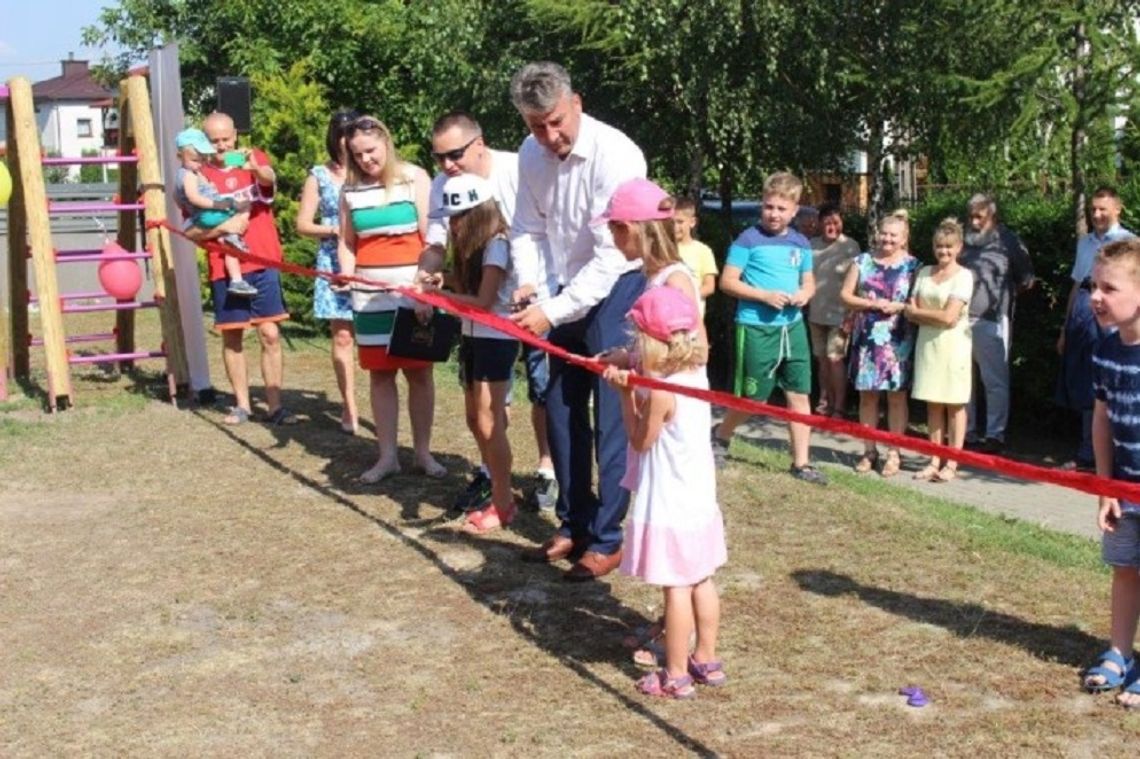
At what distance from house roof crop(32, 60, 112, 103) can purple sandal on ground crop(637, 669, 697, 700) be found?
8556cm

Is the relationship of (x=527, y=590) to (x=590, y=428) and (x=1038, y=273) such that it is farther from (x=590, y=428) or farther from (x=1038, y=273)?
(x=1038, y=273)

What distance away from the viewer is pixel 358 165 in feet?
26.3

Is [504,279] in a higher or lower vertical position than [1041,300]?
higher

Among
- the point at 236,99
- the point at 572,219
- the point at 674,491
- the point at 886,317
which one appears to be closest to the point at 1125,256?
the point at 674,491

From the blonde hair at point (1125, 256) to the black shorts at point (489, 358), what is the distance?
9.48 feet

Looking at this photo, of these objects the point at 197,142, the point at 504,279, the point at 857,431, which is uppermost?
the point at 197,142

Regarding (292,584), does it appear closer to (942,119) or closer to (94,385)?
(94,385)

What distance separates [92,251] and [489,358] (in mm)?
6104

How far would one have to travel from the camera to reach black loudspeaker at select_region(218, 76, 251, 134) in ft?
47.2

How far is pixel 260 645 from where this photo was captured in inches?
228

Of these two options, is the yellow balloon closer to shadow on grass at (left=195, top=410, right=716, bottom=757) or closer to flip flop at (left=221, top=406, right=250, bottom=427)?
flip flop at (left=221, top=406, right=250, bottom=427)

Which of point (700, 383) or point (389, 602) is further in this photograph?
point (389, 602)

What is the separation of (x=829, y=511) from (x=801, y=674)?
243 centimetres

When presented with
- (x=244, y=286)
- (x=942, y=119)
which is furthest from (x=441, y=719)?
(x=942, y=119)
